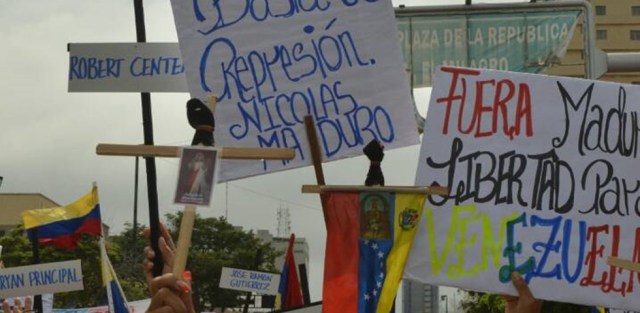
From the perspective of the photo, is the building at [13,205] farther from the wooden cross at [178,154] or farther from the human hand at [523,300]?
the wooden cross at [178,154]

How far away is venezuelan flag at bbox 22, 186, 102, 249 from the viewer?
14.8 m

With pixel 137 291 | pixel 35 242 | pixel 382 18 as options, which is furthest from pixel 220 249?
pixel 382 18

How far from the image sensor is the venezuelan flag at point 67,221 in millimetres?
14844

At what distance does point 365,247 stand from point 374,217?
0.48ft

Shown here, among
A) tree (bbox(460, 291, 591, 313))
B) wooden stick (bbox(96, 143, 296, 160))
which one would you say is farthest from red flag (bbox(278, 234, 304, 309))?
tree (bbox(460, 291, 591, 313))

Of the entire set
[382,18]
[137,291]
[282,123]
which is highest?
[382,18]

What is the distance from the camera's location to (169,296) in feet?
14.4

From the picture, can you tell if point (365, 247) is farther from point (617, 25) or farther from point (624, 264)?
point (617, 25)

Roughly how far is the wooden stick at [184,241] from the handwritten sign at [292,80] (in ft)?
7.83

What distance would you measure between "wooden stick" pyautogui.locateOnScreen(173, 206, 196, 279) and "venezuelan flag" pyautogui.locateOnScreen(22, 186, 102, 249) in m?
10.2

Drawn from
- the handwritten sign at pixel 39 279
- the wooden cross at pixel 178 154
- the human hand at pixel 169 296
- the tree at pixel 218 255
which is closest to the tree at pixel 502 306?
the handwritten sign at pixel 39 279

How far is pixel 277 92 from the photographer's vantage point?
7094 mm

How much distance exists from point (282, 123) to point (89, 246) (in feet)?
159

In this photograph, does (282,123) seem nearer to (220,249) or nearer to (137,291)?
(137,291)
